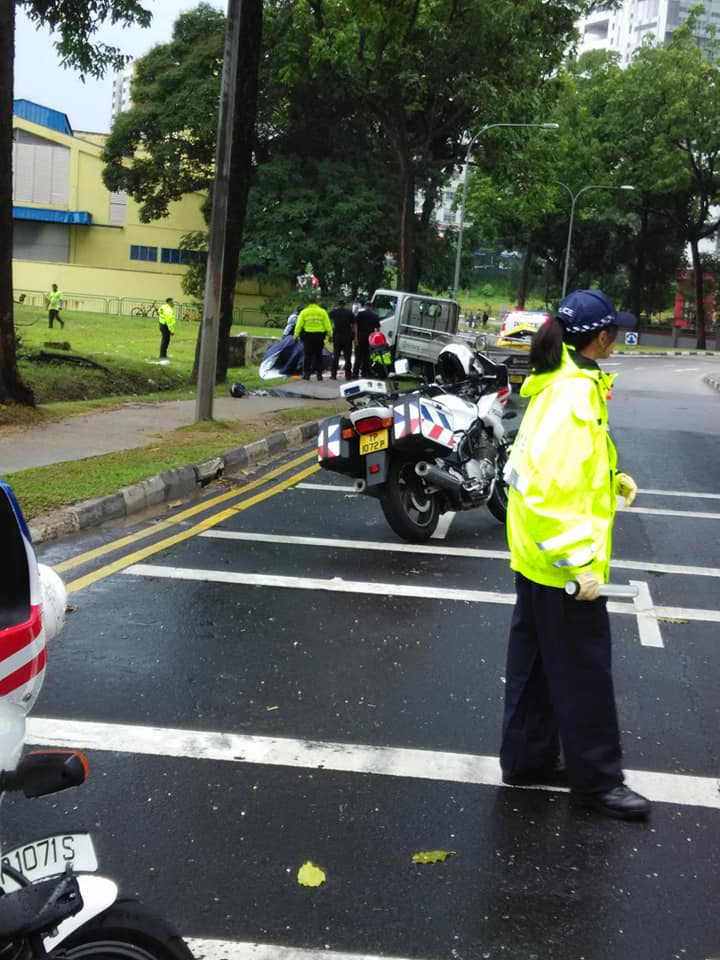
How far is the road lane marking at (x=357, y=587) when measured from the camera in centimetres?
713

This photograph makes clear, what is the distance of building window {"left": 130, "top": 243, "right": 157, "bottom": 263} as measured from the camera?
6488 cm

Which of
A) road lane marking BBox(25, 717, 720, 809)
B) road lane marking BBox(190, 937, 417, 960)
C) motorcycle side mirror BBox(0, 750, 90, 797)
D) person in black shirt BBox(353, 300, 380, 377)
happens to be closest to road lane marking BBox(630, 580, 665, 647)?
road lane marking BBox(25, 717, 720, 809)

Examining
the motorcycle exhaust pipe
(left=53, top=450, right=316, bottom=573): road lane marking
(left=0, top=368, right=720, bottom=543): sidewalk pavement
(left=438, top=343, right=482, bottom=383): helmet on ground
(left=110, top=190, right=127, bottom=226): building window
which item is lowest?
(left=53, top=450, right=316, bottom=573): road lane marking

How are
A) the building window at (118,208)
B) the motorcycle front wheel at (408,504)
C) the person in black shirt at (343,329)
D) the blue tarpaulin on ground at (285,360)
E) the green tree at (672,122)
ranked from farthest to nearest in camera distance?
the building window at (118,208), the green tree at (672,122), the blue tarpaulin on ground at (285,360), the person in black shirt at (343,329), the motorcycle front wheel at (408,504)

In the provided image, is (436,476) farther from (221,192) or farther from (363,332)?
(363,332)

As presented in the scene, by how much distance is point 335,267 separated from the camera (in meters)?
42.0

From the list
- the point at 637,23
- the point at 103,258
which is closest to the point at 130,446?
the point at 103,258

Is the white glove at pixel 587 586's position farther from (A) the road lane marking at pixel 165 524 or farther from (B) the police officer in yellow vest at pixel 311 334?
(B) the police officer in yellow vest at pixel 311 334

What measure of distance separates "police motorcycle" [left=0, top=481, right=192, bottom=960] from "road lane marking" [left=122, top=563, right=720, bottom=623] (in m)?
5.03

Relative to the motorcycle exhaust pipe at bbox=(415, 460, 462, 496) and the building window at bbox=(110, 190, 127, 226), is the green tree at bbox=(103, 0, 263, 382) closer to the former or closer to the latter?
the building window at bbox=(110, 190, 127, 226)

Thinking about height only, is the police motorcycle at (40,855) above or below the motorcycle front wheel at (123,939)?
above

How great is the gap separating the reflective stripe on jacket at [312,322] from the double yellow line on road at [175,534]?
1088 centimetres

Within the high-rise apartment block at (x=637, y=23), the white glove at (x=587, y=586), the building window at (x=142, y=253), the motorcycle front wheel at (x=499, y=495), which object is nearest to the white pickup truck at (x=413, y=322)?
the motorcycle front wheel at (x=499, y=495)

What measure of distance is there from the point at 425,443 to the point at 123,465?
12.3 feet
